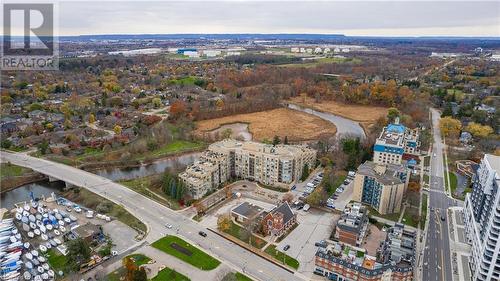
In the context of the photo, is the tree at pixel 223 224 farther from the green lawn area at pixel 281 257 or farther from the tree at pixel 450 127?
the tree at pixel 450 127

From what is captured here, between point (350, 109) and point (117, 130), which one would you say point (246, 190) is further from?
point (350, 109)

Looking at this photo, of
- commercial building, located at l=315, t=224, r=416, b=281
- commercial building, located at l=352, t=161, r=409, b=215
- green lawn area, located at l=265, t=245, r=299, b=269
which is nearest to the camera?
commercial building, located at l=315, t=224, r=416, b=281

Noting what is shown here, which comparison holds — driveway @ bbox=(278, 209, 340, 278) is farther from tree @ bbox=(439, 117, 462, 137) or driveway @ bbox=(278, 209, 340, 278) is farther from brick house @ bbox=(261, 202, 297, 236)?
tree @ bbox=(439, 117, 462, 137)

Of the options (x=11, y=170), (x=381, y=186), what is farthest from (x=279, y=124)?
(x=11, y=170)

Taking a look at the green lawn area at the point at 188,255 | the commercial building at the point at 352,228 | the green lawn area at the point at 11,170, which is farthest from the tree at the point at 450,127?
the green lawn area at the point at 11,170

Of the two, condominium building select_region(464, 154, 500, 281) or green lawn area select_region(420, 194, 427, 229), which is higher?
condominium building select_region(464, 154, 500, 281)

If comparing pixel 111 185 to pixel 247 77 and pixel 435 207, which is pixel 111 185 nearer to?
pixel 435 207

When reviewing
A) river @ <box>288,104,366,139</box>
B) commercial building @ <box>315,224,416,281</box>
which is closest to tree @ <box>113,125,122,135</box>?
river @ <box>288,104,366,139</box>
